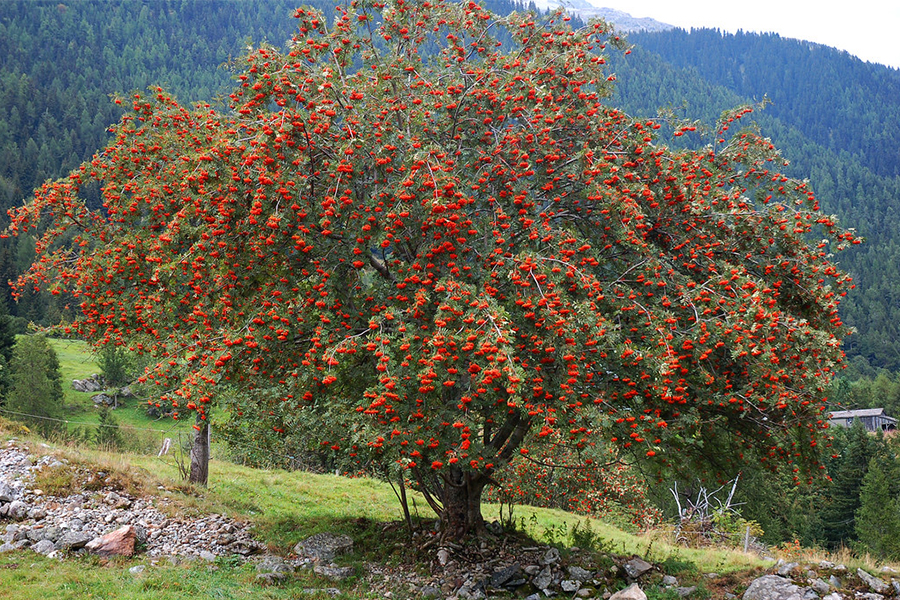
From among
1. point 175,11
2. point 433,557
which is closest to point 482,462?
point 433,557

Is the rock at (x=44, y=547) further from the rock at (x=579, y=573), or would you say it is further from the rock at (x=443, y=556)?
the rock at (x=579, y=573)

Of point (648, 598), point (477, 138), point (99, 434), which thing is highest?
point (477, 138)

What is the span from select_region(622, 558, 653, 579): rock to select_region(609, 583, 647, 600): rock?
776 millimetres

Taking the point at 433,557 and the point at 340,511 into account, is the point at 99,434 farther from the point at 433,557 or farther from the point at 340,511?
the point at 433,557

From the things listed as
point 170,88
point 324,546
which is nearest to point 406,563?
point 324,546

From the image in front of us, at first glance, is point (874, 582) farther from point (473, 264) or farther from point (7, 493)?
point (7, 493)

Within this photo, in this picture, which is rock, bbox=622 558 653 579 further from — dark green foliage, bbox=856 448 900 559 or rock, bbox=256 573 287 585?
dark green foliage, bbox=856 448 900 559

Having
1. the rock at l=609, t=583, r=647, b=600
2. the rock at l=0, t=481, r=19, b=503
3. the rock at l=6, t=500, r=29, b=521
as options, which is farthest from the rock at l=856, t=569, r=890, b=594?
the rock at l=0, t=481, r=19, b=503

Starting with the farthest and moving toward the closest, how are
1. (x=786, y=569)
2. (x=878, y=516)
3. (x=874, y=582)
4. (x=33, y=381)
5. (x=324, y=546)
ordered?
(x=33, y=381), (x=878, y=516), (x=324, y=546), (x=786, y=569), (x=874, y=582)

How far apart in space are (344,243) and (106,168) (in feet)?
18.9

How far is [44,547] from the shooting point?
332 inches

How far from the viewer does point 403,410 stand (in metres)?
6.95

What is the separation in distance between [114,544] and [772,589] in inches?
334

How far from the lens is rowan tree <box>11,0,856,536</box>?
700 centimetres
